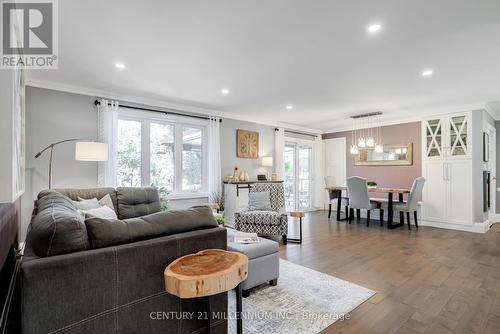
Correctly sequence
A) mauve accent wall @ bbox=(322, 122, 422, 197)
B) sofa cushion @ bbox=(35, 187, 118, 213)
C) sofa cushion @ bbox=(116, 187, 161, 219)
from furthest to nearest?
mauve accent wall @ bbox=(322, 122, 422, 197) < sofa cushion @ bbox=(116, 187, 161, 219) < sofa cushion @ bbox=(35, 187, 118, 213)

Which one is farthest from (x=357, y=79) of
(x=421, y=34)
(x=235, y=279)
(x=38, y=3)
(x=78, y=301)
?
(x=78, y=301)

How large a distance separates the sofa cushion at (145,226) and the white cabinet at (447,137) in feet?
19.1

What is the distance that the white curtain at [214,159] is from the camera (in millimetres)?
5309

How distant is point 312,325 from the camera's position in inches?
76.2

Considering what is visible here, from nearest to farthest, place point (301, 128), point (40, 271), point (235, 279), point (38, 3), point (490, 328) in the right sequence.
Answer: point (40, 271) → point (235, 279) → point (490, 328) → point (38, 3) → point (301, 128)

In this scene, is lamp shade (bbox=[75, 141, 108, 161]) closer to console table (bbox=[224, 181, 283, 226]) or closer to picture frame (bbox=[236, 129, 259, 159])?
console table (bbox=[224, 181, 283, 226])

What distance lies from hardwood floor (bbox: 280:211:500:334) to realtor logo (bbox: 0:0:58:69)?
2972 millimetres

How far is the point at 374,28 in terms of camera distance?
2.35 m

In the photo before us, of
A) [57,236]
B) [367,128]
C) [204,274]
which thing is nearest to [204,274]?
[204,274]

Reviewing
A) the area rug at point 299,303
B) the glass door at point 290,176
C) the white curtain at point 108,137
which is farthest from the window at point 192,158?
the area rug at point 299,303

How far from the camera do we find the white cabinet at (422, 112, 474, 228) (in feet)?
16.6

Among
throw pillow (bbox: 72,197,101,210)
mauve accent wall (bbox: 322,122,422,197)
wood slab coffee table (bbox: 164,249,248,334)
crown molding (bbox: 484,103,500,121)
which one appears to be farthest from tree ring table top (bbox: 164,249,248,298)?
crown molding (bbox: 484,103,500,121)

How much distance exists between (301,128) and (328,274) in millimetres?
5166

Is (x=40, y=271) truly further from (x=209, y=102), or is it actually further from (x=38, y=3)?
(x=209, y=102)
